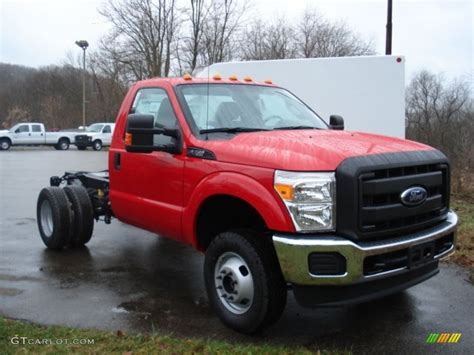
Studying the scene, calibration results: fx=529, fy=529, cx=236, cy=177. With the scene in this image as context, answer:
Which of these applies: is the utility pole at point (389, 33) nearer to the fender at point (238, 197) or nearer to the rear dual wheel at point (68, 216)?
the rear dual wheel at point (68, 216)

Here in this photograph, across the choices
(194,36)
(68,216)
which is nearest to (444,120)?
(194,36)

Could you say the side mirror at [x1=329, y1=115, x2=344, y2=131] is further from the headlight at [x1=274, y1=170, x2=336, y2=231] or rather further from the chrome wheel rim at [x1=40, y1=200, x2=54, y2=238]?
the chrome wheel rim at [x1=40, y1=200, x2=54, y2=238]

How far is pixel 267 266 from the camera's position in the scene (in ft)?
13.1

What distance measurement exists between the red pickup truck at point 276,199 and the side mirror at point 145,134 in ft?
0.03

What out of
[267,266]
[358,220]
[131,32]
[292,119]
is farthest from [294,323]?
[131,32]

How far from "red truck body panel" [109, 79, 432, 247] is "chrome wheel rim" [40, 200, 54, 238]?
1468 mm

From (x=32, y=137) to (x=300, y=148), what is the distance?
113 feet

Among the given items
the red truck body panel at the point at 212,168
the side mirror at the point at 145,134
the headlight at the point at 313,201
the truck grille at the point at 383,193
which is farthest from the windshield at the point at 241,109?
the truck grille at the point at 383,193

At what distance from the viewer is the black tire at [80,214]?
21.9 ft

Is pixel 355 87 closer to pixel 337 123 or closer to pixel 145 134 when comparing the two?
pixel 337 123

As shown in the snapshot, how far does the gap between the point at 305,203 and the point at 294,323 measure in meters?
1.35

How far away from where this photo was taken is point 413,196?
3.90 m

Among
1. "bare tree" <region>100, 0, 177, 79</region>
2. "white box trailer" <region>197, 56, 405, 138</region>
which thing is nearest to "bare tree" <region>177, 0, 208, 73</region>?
"bare tree" <region>100, 0, 177, 79</region>

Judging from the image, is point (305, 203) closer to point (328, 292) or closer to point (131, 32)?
point (328, 292)
